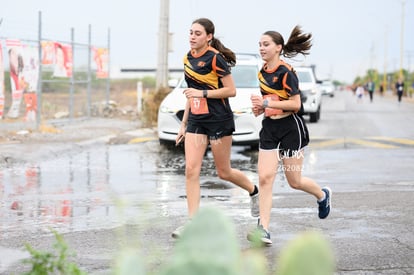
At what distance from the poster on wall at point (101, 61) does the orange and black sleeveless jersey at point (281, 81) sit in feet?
56.5

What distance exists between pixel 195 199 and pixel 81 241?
3.30 ft

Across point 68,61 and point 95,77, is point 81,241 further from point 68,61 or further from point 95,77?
point 95,77

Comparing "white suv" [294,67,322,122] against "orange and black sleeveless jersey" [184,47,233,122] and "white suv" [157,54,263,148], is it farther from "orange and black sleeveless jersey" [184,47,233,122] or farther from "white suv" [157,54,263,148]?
"orange and black sleeveless jersey" [184,47,233,122]

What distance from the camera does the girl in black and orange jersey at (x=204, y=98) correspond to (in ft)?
23.1

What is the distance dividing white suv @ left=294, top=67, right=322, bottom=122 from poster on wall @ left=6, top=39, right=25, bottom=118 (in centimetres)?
1065

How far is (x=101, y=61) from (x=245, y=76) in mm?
9232

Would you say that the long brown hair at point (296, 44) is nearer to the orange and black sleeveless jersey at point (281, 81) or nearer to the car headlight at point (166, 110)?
the orange and black sleeveless jersey at point (281, 81)

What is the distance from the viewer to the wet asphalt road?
6336 millimetres

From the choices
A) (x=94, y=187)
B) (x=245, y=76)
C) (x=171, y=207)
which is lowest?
(x=94, y=187)

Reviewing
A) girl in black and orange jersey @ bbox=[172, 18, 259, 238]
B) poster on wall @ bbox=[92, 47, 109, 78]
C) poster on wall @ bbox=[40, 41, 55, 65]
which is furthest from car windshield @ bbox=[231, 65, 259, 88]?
girl in black and orange jersey @ bbox=[172, 18, 259, 238]

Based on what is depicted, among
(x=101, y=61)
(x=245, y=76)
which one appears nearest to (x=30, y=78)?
(x=245, y=76)

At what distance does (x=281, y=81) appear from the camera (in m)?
6.80

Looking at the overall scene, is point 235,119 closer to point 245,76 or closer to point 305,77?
point 245,76

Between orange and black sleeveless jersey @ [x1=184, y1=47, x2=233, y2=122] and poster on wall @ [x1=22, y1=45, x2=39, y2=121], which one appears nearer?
orange and black sleeveless jersey @ [x1=184, y1=47, x2=233, y2=122]
